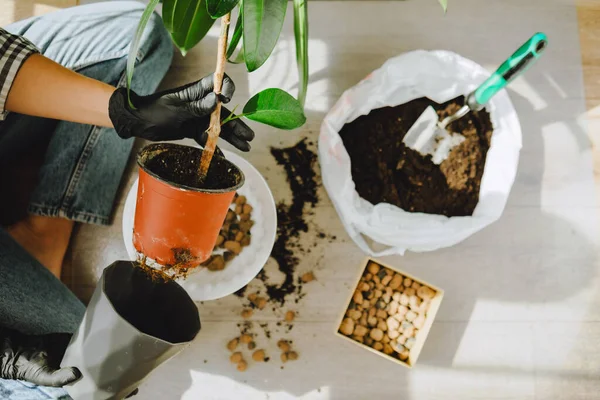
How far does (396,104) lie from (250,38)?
59 centimetres

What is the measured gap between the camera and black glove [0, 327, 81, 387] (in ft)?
2.58

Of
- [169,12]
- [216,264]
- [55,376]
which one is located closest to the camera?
[169,12]

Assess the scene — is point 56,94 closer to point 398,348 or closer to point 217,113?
point 217,113

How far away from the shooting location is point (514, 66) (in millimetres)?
784

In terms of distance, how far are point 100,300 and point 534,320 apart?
2.96ft

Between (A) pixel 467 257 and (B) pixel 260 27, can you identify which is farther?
(A) pixel 467 257

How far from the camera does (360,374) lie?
102 centimetres

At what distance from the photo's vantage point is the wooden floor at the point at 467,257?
102cm

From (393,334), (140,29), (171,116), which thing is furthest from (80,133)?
(393,334)

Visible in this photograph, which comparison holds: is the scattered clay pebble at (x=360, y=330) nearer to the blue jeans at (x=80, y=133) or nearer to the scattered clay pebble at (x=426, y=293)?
the scattered clay pebble at (x=426, y=293)

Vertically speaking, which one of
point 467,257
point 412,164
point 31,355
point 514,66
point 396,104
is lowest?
point 31,355

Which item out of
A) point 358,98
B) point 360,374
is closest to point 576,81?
point 358,98

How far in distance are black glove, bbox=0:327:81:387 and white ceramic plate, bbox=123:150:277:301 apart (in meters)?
0.20

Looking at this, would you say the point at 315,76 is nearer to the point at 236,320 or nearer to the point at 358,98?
the point at 358,98
